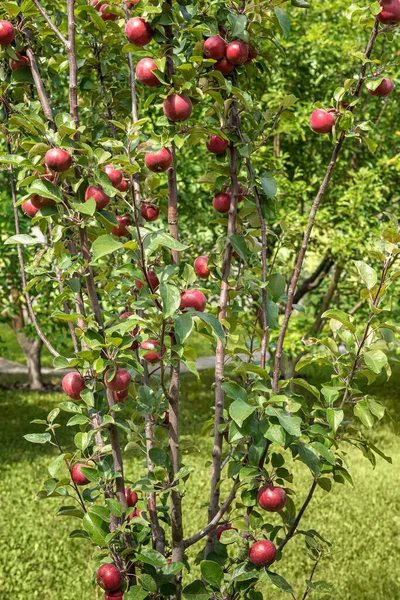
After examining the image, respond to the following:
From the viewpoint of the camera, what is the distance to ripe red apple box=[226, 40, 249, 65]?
158 centimetres

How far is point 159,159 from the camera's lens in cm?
155

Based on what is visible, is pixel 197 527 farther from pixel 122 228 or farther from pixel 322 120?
pixel 322 120

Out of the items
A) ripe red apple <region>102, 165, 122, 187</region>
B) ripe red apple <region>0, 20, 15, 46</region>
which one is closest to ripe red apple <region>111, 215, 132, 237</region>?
ripe red apple <region>102, 165, 122, 187</region>

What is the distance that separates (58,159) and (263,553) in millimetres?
1077

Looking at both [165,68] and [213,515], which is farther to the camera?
[213,515]

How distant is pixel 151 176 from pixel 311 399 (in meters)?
6.99

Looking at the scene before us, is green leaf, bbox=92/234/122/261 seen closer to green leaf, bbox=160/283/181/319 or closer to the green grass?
green leaf, bbox=160/283/181/319

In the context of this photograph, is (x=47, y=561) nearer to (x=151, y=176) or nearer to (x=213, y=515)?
(x=213, y=515)

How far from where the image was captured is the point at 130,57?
6.50 feet

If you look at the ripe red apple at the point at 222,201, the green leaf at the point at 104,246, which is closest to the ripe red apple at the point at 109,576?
the green leaf at the point at 104,246

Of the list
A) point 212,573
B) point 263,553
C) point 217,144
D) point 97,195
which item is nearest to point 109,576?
point 212,573

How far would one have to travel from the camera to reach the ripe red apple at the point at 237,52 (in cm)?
158

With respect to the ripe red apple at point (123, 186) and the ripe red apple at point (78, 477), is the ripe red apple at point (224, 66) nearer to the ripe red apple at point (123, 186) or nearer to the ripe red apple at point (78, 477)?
the ripe red apple at point (123, 186)

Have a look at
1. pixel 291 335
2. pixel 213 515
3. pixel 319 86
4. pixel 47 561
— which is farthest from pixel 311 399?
pixel 213 515
